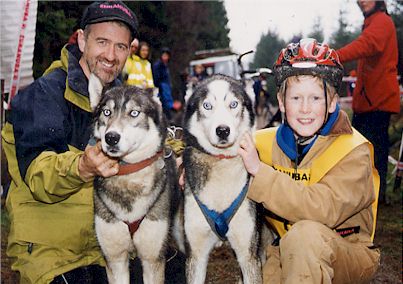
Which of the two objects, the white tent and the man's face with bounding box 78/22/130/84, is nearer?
the man's face with bounding box 78/22/130/84

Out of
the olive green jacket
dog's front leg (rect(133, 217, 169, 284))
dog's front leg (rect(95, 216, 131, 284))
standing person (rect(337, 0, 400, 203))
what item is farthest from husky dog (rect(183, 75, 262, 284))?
standing person (rect(337, 0, 400, 203))

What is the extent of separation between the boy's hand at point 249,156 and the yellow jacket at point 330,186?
0.04m

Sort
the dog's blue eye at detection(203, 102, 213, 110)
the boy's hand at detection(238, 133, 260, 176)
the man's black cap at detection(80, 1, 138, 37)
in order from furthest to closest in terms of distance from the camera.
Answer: the man's black cap at detection(80, 1, 138, 37) → the dog's blue eye at detection(203, 102, 213, 110) → the boy's hand at detection(238, 133, 260, 176)

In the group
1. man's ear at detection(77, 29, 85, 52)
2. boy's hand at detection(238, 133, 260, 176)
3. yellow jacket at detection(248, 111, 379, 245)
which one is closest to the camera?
yellow jacket at detection(248, 111, 379, 245)

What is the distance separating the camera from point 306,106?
8.57 ft

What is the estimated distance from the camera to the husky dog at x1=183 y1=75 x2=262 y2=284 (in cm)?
257

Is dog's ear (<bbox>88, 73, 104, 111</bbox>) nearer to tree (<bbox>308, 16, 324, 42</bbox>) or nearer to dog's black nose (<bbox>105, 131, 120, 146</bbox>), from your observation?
dog's black nose (<bbox>105, 131, 120, 146</bbox>)

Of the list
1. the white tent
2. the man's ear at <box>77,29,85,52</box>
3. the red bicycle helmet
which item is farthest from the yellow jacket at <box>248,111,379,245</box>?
the white tent

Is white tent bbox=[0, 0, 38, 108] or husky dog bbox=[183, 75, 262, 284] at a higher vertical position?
white tent bbox=[0, 0, 38, 108]

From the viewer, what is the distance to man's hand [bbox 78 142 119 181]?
91.0 inches

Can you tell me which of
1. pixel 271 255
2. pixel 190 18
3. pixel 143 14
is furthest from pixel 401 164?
pixel 190 18

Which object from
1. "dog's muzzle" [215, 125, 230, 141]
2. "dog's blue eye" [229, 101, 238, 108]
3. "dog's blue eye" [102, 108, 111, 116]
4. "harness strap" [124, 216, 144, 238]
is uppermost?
"dog's blue eye" [229, 101, 238, 108]

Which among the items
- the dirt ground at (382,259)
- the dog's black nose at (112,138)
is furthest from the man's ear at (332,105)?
the dirt ground at (382,259)

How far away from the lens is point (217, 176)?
2.64 metres
